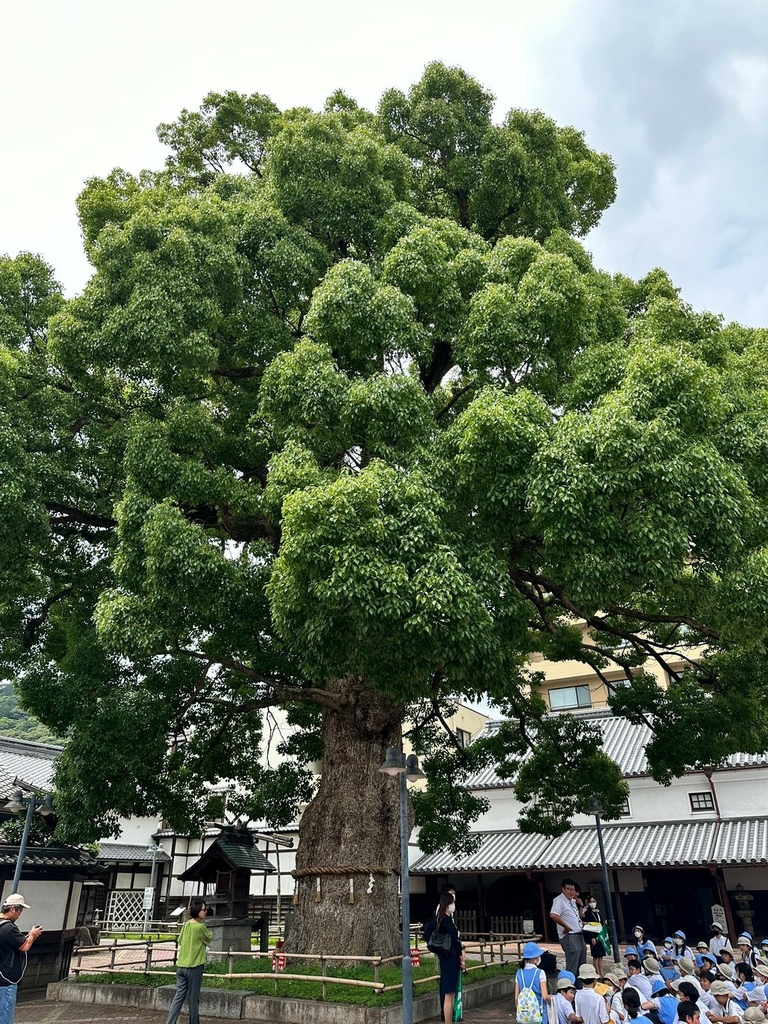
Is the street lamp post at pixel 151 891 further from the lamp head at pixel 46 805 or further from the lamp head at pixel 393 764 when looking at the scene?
the lamp head at pixel 393 764

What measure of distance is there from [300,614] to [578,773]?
9.81 meters

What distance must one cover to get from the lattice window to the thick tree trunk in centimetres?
2417

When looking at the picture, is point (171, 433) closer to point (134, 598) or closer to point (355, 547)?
point (134, 598)

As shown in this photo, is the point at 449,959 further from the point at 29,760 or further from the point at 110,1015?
the point at 29,760

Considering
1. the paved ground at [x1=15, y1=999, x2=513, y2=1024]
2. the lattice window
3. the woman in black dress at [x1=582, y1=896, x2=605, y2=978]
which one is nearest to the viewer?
the paved ground at [x1=15, y1=999, x2=513, y2=1024]

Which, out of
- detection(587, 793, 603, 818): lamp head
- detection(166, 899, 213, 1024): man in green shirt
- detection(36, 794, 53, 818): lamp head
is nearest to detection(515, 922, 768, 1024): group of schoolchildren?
detection(166, 899, 213, 1024): man in green shirt

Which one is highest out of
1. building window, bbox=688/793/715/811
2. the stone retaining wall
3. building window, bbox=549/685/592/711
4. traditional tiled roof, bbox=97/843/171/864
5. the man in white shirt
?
building window, bbox=549/685/592/711

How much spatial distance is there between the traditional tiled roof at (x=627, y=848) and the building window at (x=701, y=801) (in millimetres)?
656

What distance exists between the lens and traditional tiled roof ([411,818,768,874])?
2112cm

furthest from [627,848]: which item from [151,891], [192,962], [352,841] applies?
[151,891]

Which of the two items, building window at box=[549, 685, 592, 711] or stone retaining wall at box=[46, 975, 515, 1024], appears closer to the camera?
stone retaining wall at box=[46, 975, 515, 1024]

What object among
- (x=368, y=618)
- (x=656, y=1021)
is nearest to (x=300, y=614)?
(x=368, y=618)

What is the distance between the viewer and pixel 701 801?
2442 centimetres

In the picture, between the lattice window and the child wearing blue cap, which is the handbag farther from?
the lattice window
